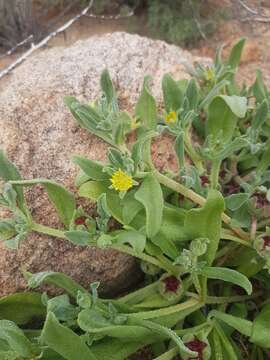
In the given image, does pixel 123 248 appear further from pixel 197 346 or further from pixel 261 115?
pixel 261 115

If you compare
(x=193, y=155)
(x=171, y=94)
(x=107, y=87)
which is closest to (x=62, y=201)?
(x=107, y=87)

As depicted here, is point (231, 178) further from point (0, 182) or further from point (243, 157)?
point (0, 182)

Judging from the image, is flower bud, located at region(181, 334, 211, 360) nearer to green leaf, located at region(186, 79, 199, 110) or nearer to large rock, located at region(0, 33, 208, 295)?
large rock, located at region(0, 33, 208, 295)

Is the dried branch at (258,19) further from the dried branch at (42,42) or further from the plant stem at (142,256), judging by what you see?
the plant stem at (142,256)

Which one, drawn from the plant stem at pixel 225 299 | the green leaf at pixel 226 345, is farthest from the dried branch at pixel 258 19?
the green leaf at pixel 226 345

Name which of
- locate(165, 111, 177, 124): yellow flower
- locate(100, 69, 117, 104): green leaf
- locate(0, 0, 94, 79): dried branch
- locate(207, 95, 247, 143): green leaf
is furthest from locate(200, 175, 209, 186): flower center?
locate(0, 0, 94, 79): dried branch
